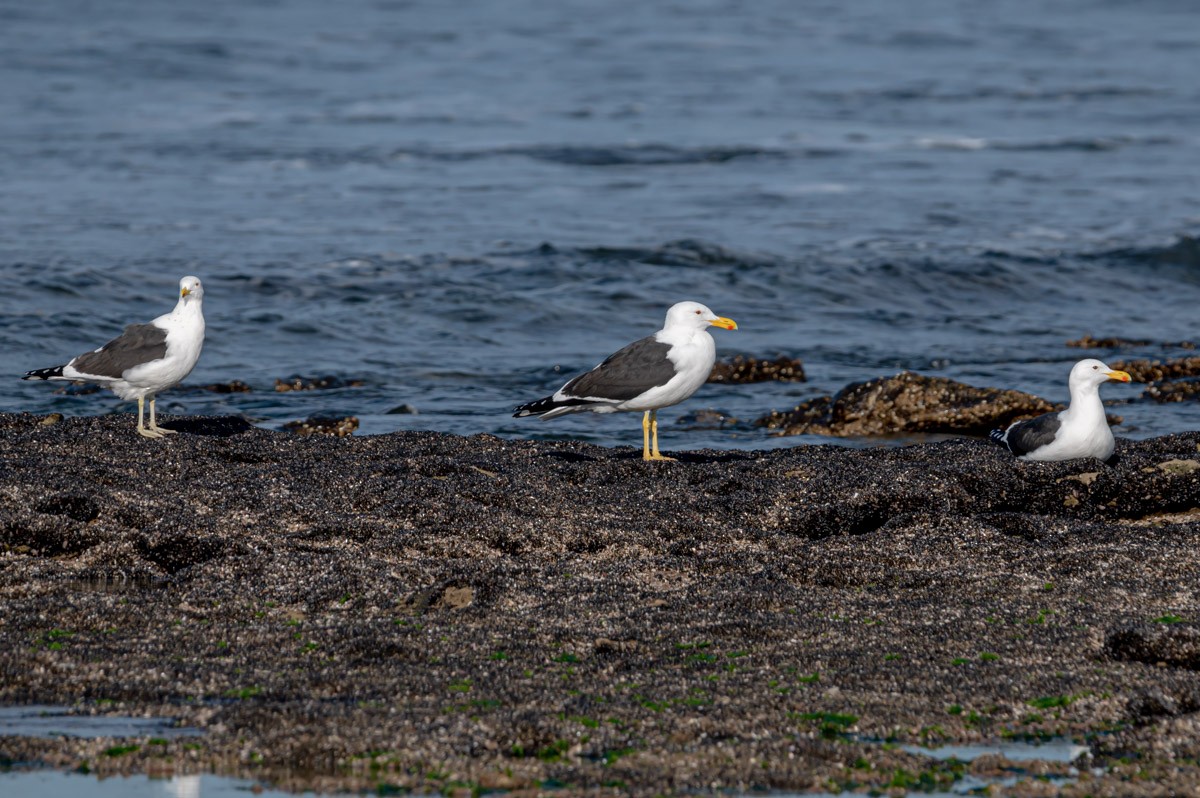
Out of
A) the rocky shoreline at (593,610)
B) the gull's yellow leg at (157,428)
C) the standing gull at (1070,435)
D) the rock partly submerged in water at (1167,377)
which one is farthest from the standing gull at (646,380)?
the rock partly submerged in water at (1167,377)

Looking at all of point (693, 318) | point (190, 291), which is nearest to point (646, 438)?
point (693, 318)

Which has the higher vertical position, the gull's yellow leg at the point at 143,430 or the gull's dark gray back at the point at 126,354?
the gull's dark gray back at the point at 126,354

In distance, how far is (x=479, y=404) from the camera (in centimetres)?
1526

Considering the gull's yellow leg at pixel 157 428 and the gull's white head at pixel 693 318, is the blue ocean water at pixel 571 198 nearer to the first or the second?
the gull's white head at pixel 693 318

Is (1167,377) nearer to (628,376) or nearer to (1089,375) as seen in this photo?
(1089,375)

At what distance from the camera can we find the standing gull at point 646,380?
1148 cm

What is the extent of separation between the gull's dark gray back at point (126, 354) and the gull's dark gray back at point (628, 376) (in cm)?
320

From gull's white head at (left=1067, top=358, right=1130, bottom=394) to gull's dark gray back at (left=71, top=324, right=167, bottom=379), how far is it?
6.83 metres

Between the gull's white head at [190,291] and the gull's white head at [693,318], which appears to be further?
the gull's white head at [190,291]

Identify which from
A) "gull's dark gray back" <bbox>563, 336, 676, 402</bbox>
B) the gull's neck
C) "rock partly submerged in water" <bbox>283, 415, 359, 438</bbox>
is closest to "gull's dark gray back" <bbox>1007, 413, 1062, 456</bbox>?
the gull's neck

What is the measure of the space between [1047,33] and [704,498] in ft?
160

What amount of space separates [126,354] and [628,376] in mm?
3879

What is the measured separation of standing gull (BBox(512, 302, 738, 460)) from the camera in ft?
37.7

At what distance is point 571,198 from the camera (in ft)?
94.7
